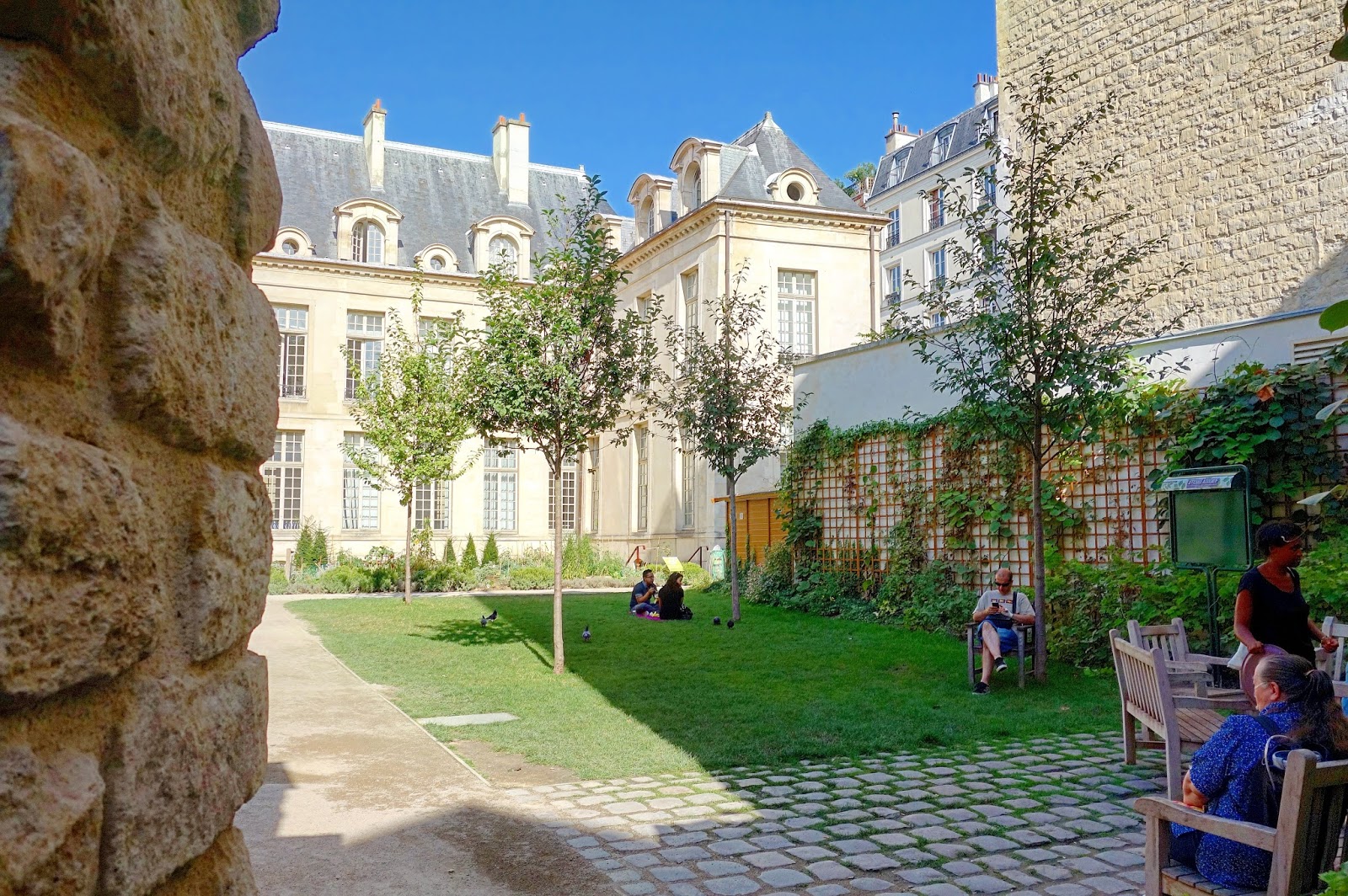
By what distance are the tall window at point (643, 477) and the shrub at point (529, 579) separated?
3481 millimetres

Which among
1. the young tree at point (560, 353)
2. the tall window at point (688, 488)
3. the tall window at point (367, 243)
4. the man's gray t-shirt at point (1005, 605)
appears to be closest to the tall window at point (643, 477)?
the tall window at point (688, 488)

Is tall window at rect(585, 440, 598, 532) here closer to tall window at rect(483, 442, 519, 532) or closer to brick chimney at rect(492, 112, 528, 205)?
tall window at rect(483, 442, 519, 532)

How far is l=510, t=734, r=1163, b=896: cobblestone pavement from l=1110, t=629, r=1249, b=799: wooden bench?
264mm

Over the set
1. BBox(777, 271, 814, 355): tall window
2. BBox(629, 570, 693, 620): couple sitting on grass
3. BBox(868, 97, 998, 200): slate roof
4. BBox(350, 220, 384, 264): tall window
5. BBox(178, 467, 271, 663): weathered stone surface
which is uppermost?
BBox(868, 97, 998, 200): slate roof

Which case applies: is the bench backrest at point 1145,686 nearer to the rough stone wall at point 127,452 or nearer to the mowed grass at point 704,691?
the mowed grass at point 704,691

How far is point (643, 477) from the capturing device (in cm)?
2741

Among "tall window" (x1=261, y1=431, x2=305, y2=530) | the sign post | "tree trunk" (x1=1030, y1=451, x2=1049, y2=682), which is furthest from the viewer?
"tall window" (x1=261, y1=431, x2=305, y2=530)

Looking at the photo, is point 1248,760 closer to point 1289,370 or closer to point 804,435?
point 1289,370

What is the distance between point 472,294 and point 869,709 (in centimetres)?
2468

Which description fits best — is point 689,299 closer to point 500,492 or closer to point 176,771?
point 500,492

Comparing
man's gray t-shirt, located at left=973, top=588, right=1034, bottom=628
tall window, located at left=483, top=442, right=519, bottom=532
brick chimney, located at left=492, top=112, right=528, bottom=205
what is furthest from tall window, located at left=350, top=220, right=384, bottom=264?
man's gray t-shirt, located at left=973, top=588, right=1034, bottom=628

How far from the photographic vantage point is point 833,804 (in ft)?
17.8

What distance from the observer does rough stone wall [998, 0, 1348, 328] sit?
13.0 meters

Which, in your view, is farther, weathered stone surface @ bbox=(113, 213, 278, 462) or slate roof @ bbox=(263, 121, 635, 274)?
slate roof @ bbox=(263, 121, 635, 274)
